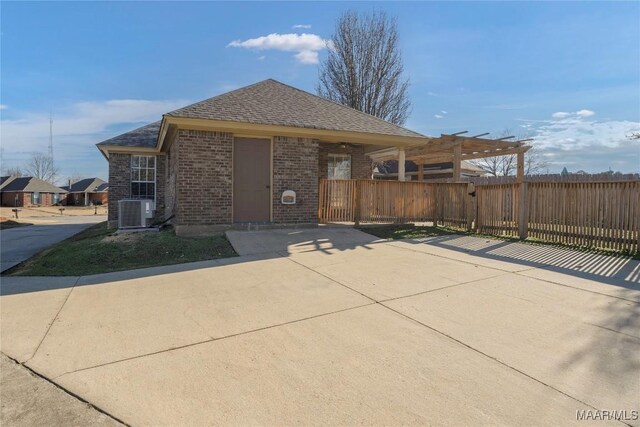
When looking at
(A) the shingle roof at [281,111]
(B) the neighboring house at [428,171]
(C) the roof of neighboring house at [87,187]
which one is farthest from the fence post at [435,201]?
(C) the roof of neighboring house at [87,187]

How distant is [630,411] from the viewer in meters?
2.36

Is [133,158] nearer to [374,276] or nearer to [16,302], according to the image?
[16,302]

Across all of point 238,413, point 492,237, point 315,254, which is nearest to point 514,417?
point 238,413

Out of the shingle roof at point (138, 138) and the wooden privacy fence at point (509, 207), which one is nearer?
the wooden privacy fence at point (509, 207)

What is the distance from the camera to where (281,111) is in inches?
430

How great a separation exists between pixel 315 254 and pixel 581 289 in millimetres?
4413

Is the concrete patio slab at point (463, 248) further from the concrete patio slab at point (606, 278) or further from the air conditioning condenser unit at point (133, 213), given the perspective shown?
the air conditioning condenser unit at point (133, 213)

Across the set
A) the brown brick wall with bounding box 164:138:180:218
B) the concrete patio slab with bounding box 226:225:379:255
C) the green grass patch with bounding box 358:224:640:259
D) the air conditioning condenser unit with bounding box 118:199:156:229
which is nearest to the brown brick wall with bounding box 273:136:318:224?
the concrete patio slab with bounding box 226:225:379:255

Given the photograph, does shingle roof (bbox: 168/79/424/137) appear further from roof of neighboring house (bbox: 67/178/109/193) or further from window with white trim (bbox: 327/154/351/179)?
roof of neighboring house (bbox: 67/178/109/193)

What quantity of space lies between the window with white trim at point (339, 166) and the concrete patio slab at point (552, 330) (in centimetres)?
926

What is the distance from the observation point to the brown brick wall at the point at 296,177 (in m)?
10.5

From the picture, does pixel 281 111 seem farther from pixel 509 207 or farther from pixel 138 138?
pixel 138 138

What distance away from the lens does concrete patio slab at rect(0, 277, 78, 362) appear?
11.8ft

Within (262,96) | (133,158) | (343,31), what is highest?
(343,31)
